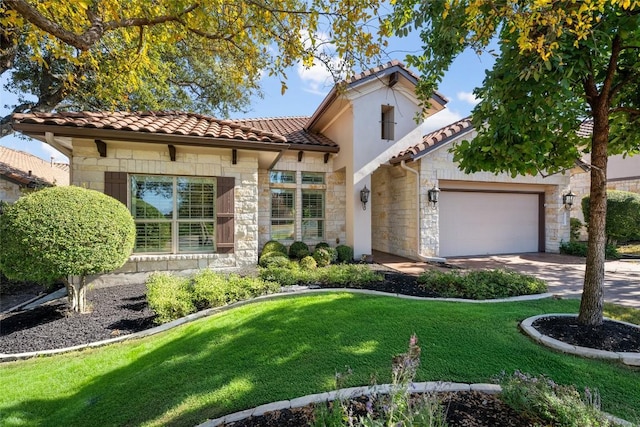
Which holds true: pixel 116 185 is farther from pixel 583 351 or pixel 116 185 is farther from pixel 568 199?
pixel 568 199

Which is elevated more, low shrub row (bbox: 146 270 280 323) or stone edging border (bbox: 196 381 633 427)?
low shrub row (bbox: 146 270 280 323)

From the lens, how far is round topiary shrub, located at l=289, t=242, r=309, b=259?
9.48 m

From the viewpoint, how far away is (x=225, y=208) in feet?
26.5

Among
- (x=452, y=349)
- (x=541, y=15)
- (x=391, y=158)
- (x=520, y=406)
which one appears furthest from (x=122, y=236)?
(x=391, y=158)

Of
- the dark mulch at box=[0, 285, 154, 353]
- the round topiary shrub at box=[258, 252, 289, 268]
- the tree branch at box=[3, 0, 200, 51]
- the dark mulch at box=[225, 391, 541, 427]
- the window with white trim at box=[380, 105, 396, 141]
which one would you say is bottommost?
the dark mulch at box=[0, 285, 154, 353]

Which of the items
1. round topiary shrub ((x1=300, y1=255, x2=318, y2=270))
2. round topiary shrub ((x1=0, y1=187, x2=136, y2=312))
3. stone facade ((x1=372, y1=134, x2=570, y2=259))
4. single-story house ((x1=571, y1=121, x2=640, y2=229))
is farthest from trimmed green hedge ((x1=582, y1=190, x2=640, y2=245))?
round topiary shrub ((x1=0, y1=187, x2=136, y2=312))

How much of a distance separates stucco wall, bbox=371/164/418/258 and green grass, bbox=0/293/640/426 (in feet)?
17.9

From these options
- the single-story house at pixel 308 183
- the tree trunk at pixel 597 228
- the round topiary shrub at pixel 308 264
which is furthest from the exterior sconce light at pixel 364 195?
the tree trunk at pixel 597 228

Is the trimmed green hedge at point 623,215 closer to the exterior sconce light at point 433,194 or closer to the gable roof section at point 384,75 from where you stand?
the exterior sconce light at point 433,194

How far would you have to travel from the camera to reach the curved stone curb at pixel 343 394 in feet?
Result: 8.14

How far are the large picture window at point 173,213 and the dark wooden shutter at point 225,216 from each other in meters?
0.27

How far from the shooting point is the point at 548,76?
117 inches

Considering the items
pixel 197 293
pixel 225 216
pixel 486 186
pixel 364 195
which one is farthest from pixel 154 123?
pixel 486 186

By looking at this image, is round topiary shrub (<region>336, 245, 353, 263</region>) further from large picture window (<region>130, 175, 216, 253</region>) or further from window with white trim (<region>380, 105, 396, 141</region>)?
window with white trim (<region>380, 105, 396, 141</region>)
